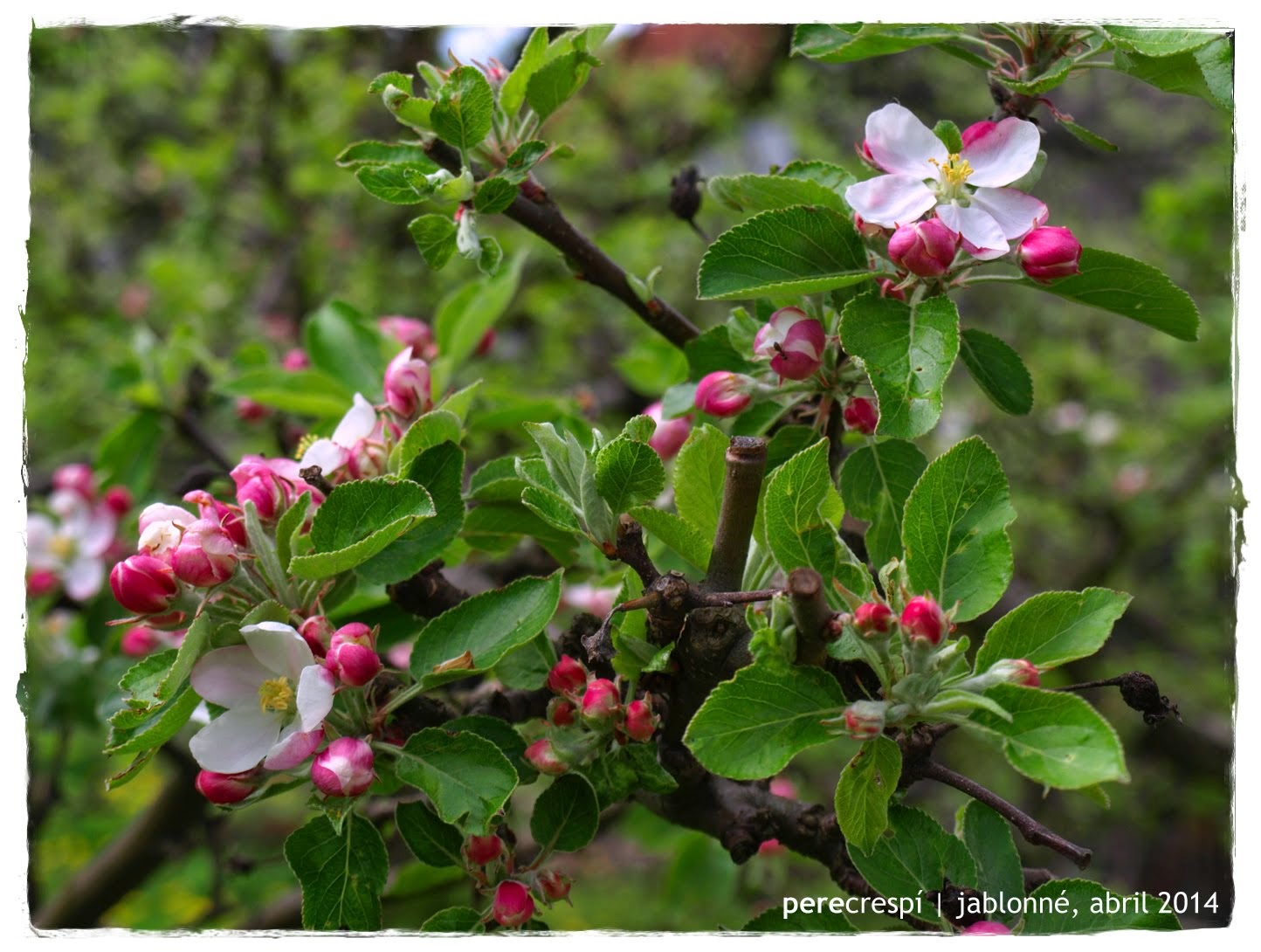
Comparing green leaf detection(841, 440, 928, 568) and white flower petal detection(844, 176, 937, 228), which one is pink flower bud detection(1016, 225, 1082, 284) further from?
green leaf detection(841, 440, 928, 568)

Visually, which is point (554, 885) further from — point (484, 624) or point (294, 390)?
point (294, 390)

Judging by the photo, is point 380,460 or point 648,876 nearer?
point 380,460

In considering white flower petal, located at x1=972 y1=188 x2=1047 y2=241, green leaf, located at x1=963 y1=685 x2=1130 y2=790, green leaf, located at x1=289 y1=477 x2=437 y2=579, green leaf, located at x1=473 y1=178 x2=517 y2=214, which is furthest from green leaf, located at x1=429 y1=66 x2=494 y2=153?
green leaf, located at x1=963 y1=685 x2=1130 y2=790

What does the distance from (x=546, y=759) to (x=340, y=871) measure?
0.63 ft

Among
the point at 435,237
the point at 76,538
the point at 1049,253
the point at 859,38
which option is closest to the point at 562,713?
the point at 435,237

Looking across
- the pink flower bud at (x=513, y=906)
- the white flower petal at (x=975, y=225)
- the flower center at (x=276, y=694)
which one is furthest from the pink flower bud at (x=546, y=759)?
the white flower petal at (x=975, y=225)

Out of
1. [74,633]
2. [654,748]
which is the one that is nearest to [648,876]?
[74,633]

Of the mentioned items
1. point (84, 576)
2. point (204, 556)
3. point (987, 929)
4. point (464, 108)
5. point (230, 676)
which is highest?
point (464, 108)

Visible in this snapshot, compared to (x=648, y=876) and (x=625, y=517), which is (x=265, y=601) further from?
(x=648, y=876)

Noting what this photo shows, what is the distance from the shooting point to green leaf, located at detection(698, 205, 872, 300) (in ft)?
3.02

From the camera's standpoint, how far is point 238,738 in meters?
0.87

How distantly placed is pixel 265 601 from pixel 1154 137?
462 centimetres

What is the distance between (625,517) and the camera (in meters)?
0.80

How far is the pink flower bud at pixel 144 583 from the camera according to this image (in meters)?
0.85
